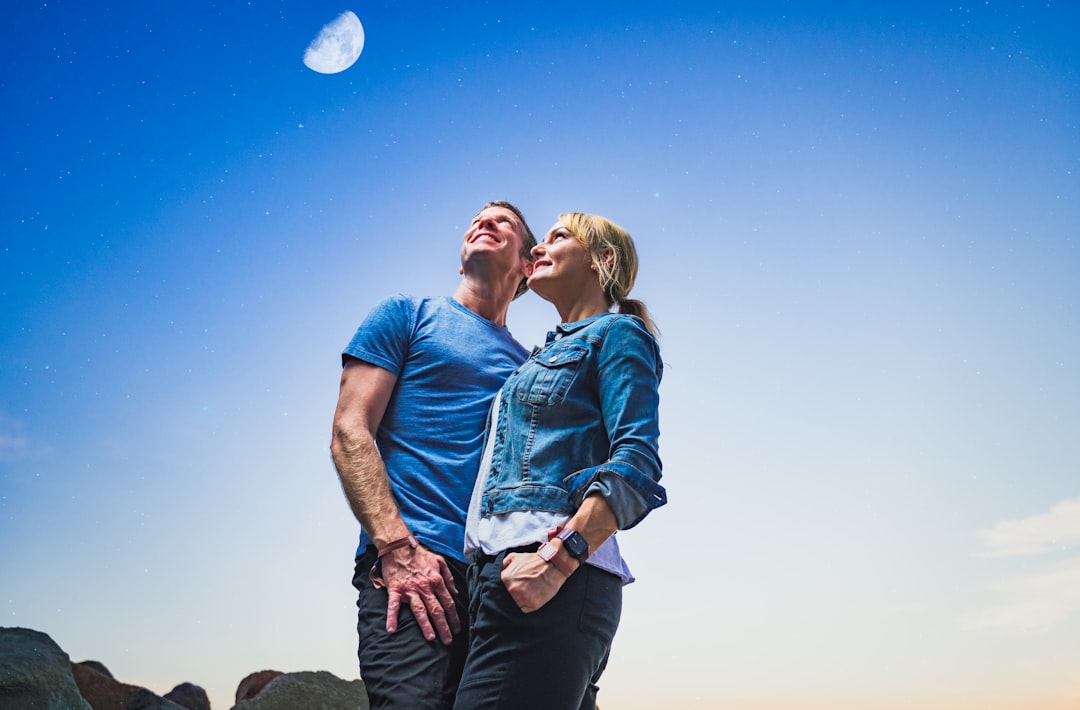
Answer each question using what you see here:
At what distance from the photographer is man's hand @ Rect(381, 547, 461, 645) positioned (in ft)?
8.60

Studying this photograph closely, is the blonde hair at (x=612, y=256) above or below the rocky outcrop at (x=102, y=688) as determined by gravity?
above

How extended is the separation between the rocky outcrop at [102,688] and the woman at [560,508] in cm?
516

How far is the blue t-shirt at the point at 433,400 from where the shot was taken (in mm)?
2926

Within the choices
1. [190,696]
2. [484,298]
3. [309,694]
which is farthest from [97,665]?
[484,298]

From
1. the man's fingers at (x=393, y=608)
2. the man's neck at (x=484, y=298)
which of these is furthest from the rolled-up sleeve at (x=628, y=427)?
the man's neck at (x=484, y=298)

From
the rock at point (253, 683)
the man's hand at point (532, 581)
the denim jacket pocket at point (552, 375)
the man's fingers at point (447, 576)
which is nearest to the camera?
the man's hand at point (532, 581)

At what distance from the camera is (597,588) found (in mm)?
2215

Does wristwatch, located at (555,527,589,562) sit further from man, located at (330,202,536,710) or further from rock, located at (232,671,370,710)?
rock, located at (232,671,370,710)

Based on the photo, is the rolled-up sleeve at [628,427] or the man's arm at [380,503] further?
the man's arm at [380,503]

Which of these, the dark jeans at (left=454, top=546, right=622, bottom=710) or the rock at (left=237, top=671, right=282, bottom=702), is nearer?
the dark jeans at (left=454, top=546, right=622, bottom=710)

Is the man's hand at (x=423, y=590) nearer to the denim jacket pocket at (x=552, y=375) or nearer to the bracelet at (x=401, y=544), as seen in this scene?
the bracelet at (x=401, y=544)

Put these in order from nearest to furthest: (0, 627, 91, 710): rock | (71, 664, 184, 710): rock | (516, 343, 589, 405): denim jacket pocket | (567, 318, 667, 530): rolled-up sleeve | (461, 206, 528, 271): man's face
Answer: (567, 318, 667, 530): rolled-up sleeve, (516, 343, 589, 405): denim jacket pocket, (461, 206, 528, 271): man's face, (0, 627, 91, 710): rock, (71, 664, 184, 710): rock

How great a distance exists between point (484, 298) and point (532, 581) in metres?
1.86

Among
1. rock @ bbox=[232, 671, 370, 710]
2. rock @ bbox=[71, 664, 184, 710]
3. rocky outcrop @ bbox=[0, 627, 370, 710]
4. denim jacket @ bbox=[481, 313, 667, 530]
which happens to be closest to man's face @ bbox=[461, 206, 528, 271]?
denim jacket @ bbox=[481, 313, 667, 530]
